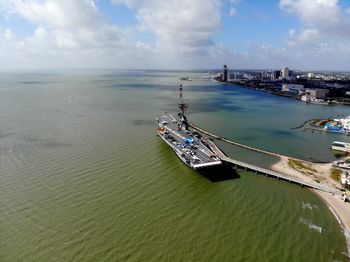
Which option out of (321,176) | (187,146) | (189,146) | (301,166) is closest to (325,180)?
(321,176)

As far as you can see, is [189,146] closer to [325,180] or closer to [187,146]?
[187,146]

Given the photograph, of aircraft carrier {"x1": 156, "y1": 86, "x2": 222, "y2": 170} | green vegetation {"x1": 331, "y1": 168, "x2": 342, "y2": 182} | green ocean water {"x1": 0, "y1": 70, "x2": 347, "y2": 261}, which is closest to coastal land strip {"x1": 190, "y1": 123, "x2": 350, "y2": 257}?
green vegetation {"x1": 331, "y1": 168, "x2": 342, "y2": 182}

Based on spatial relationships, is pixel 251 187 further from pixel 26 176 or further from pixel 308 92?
pixel 308 92

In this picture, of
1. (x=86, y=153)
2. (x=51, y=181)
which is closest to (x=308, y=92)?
(x=86, y=153)

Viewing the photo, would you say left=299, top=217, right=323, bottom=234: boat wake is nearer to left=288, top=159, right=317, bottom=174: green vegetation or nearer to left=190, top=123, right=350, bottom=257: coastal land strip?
left=190, top=123, right=350, bottom=257: coastal land strip

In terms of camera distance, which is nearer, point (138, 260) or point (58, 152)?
point (138, 260)

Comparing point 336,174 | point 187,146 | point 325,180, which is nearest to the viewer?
point 325,180
